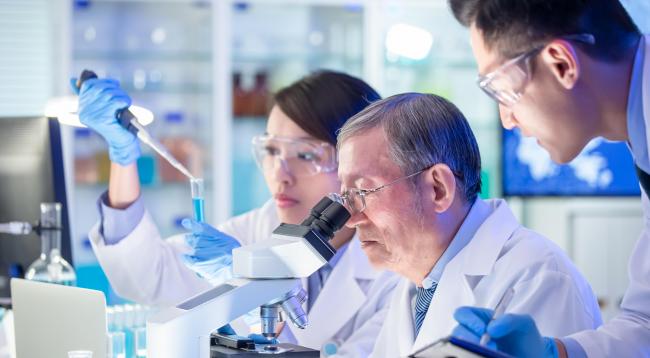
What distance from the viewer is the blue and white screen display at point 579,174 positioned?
511 cm

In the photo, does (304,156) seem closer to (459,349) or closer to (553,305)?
(553,305)

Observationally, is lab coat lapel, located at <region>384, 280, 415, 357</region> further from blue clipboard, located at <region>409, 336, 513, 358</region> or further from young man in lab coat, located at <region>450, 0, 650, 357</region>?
blue clipboard, located at <region>409, 336, 513, 358</region>

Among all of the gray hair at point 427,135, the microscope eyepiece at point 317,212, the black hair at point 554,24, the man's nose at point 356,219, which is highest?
the black hair at point 554,24

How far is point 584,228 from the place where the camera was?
5137mm

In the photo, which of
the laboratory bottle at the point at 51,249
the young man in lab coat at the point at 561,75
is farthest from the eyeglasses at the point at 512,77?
the laboratory bottle at the point at 51,249

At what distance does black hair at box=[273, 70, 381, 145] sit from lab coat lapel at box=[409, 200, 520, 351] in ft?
2.16

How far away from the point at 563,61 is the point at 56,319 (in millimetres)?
1005

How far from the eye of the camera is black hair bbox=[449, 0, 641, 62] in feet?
4.55

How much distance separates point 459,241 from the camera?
1763 mm

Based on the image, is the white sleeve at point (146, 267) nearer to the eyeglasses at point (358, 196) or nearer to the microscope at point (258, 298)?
the eyeglasses at point (358, 196)

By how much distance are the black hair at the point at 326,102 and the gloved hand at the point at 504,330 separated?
3.41 ft

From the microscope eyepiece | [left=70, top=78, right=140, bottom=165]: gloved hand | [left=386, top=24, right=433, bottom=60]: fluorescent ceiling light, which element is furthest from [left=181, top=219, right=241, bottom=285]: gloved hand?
[left=386, top=24, right=433, bottom=60]: fluorescent ceiling light

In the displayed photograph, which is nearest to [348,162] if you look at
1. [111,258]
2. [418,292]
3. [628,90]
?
[418,292]

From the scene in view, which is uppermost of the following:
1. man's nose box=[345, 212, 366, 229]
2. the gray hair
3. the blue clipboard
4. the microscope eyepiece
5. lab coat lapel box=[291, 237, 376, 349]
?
the gray hair
